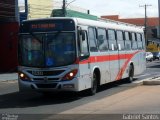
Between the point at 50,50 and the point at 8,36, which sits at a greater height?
the point at 50,50

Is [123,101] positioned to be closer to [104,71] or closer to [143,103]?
[143,103]

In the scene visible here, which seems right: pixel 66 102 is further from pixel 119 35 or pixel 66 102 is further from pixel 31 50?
pixel 119 35

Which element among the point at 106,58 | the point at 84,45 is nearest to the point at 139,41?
the point at 106,58

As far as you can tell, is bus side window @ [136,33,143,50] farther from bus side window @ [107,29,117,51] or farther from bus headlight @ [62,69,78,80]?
bus headlight @ [62,69,78,80]

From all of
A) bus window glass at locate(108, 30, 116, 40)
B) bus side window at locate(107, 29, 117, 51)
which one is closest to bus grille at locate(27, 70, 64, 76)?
bus side window at locate(107, 29, 117, 51)

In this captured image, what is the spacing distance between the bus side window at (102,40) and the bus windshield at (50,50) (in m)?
2.89

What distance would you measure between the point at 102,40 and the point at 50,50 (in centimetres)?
373

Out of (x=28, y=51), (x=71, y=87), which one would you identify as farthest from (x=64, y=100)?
(x=28, y=51)

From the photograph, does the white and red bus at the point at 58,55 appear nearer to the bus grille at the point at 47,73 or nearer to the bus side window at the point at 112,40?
the bus grille at the point at 47,73

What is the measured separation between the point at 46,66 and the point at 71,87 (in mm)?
1141

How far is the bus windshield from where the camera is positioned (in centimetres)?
1681

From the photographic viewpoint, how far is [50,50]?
1695cm

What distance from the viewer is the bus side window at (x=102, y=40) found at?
19.8 m

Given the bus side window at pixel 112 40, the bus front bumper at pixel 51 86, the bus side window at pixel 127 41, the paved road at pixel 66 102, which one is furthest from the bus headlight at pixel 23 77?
the bus side window at pixel 127 41
